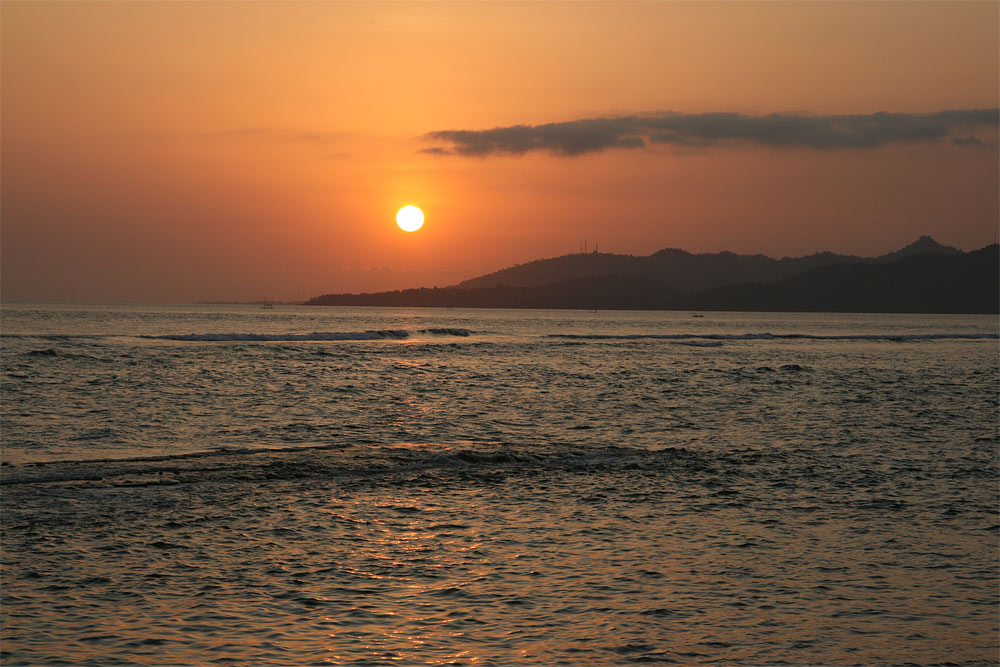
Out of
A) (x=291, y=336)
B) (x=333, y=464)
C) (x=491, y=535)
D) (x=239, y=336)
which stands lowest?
(x=491, y=535)

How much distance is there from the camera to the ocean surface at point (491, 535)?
10.9 m

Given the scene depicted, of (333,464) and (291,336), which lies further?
(291,336)

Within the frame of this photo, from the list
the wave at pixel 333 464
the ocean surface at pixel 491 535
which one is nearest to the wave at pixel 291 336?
the ocean surface at pixel 491 535

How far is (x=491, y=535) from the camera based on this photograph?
1575 centimetres

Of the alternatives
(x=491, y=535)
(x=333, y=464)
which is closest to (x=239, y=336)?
(x=333, y=464)

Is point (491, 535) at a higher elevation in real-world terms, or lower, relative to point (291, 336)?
lower

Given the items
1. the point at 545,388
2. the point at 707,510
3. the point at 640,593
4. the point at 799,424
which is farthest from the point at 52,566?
the point at 545,388

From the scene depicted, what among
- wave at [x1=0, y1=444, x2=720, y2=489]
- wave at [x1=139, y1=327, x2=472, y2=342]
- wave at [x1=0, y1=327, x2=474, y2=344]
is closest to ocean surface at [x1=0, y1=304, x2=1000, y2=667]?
A: wave at [x1=0, y1=444, x2=720, y2=489]

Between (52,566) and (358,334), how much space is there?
112494 millimetres

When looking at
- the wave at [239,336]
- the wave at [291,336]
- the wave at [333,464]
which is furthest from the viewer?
the wave at [291,336]

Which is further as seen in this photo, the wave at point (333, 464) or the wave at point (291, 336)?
the wave at point (291, 336)

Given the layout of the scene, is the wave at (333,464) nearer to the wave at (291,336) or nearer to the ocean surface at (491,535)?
the ocean surface at (491,535)

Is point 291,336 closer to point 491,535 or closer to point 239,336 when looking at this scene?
point 239,336

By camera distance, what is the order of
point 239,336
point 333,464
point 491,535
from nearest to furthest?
point 491,535, point 333,464, point 239,336
